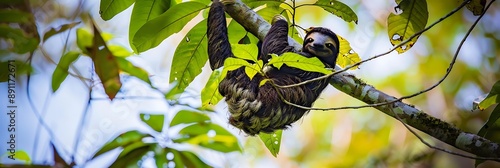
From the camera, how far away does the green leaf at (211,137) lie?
4.25 meters

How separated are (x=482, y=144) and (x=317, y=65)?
108 cm

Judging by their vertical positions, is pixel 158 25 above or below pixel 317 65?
below

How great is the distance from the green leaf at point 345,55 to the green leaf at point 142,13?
4.80 feet

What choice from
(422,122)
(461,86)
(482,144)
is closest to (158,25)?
(422,122)

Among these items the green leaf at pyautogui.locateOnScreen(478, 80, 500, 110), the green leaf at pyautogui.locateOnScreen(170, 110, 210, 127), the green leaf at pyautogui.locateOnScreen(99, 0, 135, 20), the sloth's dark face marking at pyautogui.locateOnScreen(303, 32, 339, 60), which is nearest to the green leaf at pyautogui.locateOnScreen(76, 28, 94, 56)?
the green leaf at pyautogui.locateOnScreen(99, 0, 135, 20)

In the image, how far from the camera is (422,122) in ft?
11.1

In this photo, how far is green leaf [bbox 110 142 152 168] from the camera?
3.78 metres

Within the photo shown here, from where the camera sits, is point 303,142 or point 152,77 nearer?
point 152,77

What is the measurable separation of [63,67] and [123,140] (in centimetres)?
65

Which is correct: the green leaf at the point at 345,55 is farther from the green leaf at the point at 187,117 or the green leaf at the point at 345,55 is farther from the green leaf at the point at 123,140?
the green leaf at the point at 123,140

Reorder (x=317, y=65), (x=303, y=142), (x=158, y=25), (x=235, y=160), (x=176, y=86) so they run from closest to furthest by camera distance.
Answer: (x=317, y=65) → (x=158, y=25) → (x=176, y=86) → (x=235, y=160) → (x=303, y=142)

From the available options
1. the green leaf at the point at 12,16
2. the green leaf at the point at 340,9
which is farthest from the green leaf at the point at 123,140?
the green leaf at the point at 340,9

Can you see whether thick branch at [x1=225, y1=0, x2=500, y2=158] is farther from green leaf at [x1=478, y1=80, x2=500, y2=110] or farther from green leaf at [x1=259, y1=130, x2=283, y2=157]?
green leaf at [x1=259, y1=130, x2=283, y2=157]

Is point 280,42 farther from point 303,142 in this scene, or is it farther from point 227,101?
point 303,142
